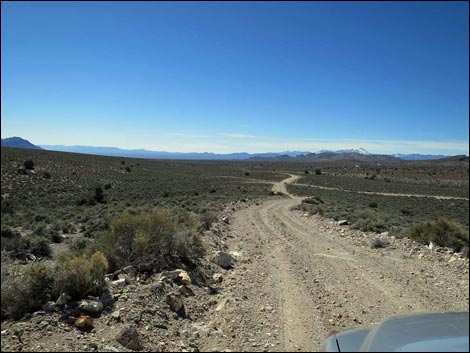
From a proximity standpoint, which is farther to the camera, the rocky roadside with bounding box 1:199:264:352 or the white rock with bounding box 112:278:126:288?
the white rock with bounding box 112:278:126:288

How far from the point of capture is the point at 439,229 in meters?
12.0

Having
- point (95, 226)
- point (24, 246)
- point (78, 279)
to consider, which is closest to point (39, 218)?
point (95, 226)

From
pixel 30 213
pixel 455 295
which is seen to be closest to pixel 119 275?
pixel 455 295

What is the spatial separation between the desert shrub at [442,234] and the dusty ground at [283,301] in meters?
0.56

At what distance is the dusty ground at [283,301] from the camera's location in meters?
5.05

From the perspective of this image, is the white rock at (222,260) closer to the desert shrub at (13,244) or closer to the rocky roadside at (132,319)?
the rocky roadside at (132,319)

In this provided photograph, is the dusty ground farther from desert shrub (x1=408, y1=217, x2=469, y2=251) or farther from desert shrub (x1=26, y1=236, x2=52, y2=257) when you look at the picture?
desert shrub (x1=26, y1=236, x2=52, y2=257)

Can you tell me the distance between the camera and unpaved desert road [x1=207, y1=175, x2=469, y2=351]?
5941 millimetres

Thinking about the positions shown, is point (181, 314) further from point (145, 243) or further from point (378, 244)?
point (378, 244)

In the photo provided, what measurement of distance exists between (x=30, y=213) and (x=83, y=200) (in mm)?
8249

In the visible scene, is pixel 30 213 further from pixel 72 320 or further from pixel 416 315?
pixel 416 315

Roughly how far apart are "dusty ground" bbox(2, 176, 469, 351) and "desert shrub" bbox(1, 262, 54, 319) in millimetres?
296

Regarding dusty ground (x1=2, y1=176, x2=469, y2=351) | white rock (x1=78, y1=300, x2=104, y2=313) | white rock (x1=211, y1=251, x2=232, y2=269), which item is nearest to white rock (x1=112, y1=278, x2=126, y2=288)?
dusty ground (x1=2, y1=176, x2=469, y2=351)

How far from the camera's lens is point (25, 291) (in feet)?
17.6
